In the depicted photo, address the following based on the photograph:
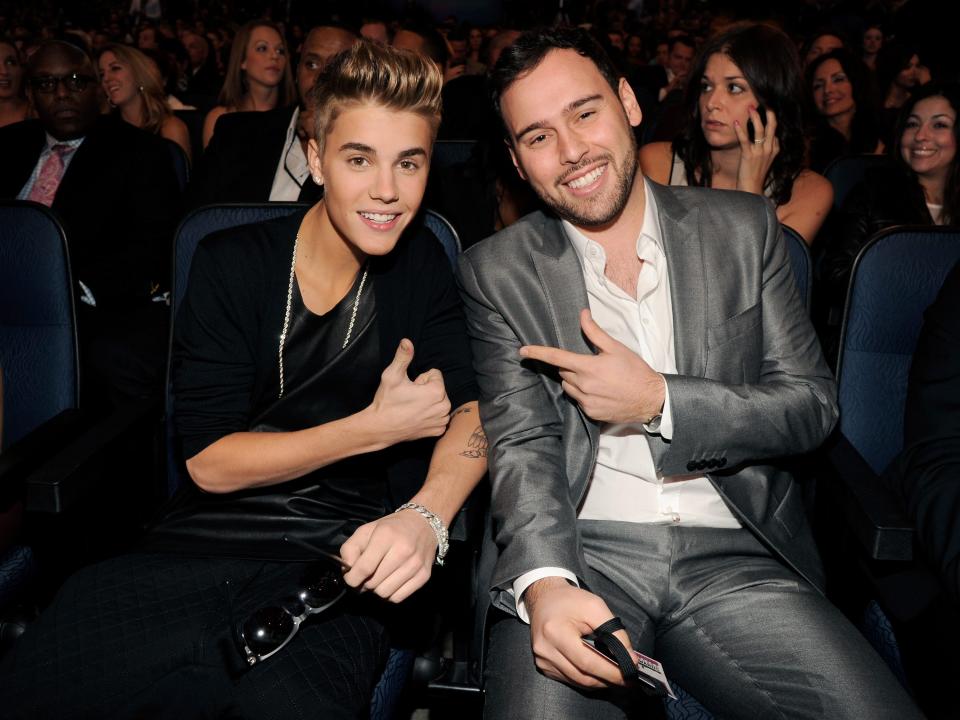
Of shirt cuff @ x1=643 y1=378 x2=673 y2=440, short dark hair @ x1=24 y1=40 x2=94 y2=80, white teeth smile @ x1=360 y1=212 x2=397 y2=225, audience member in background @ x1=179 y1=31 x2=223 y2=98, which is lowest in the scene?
shirt cuff @ x1=643 y1=378 x2=673 y2=440

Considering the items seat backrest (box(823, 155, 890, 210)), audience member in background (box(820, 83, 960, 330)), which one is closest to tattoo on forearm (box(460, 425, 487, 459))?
audience member in background (box(820, 83, 960, 330))

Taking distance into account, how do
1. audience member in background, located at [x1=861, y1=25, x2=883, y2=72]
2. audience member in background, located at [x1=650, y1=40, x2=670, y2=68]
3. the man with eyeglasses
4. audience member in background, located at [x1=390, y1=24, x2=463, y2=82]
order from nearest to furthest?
the man with eyeglasses
audience member in background, located at [x1=390, y1=24, x2=463, y2=82]
audience member in background, located at [x1=861, y1=25, x2=883, y2=72]
audience member in background, located at [x1=650, y1=40, x2=670, y2=68]

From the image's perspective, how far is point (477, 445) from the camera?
1.59m

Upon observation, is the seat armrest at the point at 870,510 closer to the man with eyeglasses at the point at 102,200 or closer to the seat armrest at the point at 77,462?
the seat armrest at the point at 77,462

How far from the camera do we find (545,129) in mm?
1599

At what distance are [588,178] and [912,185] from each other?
1.69m

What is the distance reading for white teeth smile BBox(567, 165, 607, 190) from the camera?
1.57 meters

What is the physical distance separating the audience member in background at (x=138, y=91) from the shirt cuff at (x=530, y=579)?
11.2 ft

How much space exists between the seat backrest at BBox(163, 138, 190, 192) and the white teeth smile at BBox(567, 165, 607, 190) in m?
2.05

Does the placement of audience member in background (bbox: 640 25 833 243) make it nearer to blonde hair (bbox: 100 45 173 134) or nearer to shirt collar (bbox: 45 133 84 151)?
shirt collar (bbox: 45 133 84 151)

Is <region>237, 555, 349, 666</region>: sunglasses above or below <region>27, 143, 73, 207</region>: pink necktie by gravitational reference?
below

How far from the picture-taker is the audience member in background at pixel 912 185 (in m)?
2.63

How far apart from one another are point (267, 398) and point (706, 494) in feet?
2.75

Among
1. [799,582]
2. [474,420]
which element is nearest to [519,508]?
[474,420]
